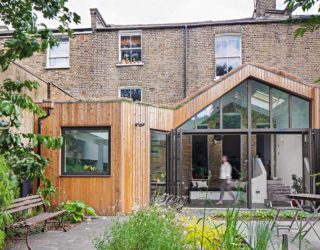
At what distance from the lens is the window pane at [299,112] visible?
1283 centimetres

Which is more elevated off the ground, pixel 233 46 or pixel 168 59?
pixel 233 46

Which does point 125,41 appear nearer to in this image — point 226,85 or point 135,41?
point 135,41

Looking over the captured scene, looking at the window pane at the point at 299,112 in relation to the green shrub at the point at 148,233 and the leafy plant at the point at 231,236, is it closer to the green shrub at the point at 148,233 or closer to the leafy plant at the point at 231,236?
the green shrub at the point at 148,233

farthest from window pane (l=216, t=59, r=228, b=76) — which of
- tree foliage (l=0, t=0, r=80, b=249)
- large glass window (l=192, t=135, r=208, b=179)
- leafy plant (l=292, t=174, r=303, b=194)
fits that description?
tree foliage (l=0, t=0, r=80, b=249)

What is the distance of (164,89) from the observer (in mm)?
17859

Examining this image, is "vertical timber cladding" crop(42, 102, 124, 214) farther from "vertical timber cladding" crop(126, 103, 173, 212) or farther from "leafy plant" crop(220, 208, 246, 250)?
"leafy plant" crop(220, 208, 246, 250)

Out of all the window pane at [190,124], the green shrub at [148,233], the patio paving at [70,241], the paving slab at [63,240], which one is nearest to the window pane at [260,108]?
the window pane at [190,124]

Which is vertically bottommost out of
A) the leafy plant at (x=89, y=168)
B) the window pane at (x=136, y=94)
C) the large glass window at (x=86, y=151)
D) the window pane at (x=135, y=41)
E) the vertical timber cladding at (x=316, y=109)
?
the leafy plant at (x=89, y=168)

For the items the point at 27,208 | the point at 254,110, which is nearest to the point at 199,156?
the point at 254,110

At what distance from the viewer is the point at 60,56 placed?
1850 cm

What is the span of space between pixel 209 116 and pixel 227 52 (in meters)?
5.66

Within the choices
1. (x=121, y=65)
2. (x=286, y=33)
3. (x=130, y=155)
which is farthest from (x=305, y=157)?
(x=121, y=65)

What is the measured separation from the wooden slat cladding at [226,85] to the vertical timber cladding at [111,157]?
1952mm

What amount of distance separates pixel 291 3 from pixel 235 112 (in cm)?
1032
